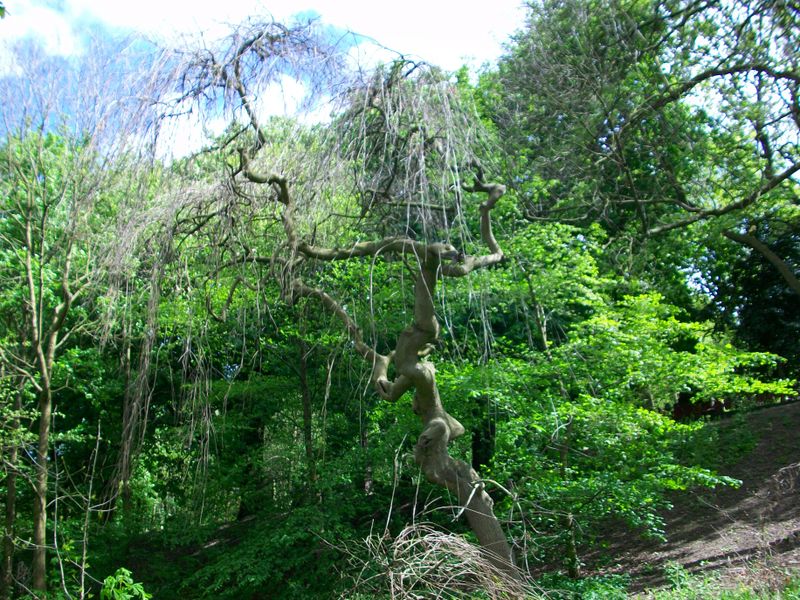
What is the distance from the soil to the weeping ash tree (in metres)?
3.48

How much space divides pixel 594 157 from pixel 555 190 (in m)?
0.70

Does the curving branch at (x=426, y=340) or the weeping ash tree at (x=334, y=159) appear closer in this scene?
the weeping ash tree at (x=334, y=159)

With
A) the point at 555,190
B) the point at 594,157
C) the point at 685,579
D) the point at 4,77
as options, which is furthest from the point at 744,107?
the point at 4,77

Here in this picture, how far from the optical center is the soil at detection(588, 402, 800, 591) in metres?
7.29

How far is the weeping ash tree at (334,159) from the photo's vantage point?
13.9ft

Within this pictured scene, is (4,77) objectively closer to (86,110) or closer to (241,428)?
(86,110)

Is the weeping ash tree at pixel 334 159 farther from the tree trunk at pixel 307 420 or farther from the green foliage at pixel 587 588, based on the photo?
the tree trunk at pixel 307 420

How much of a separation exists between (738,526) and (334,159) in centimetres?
698

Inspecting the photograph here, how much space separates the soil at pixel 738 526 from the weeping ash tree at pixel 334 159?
11.4 feet

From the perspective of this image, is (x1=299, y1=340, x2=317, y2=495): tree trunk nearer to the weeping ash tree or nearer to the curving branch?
the curving branch

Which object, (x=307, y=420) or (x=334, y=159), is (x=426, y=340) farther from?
(x=307, y=420)

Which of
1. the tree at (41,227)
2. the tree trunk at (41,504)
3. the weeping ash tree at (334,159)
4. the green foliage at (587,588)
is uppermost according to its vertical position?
the tree at (41,227)

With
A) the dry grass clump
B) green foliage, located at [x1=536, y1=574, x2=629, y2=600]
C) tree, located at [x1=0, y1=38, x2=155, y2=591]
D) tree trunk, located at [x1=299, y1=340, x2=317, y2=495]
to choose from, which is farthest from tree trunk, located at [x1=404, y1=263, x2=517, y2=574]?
tree, located at [x1=0, y1=38, x2=155, y2=591]

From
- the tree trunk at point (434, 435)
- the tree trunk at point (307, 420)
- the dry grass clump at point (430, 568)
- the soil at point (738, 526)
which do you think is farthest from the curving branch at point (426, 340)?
the tree trunk at point (307, 420)
